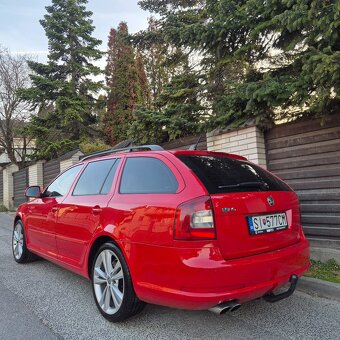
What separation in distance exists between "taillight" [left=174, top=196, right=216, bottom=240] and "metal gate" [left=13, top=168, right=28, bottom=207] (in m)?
14.1

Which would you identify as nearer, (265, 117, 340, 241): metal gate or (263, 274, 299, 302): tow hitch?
(263, 274, 299, 302): tow hitch

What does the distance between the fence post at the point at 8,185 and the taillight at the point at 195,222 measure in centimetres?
1620

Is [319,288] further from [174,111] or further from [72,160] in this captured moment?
[72,160]

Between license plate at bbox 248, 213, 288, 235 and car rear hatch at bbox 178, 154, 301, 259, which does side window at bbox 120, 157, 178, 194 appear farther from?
license plate at bbox 248, 213, 288, 235

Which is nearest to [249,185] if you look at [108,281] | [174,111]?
[108,281]

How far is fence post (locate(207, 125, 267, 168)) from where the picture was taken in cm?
589

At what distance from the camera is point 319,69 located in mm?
3986

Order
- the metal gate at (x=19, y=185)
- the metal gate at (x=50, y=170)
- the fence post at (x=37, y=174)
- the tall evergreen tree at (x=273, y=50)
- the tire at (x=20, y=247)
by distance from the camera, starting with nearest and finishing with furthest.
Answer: the tall evergreen tree at (x=273, y=50), the tire at (x=20, y=247), the metal gate at (x=50, y=170), the fence post at (x=37, y=174), the metal gate at (x=19, y=185)

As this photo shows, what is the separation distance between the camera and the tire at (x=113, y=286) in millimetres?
3135

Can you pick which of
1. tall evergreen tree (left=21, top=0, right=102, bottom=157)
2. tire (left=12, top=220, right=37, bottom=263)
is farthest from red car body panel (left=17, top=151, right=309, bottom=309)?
tall evergreen tree (left=21, top=0, right=102, bottom=157)

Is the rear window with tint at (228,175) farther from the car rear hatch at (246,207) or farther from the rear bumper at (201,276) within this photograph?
the rear bumper at (201,276)

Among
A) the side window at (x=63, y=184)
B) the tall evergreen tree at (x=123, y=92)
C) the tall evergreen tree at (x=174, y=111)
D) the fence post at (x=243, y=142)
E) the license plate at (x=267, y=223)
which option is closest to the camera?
the license plate at (x=267, y=223)

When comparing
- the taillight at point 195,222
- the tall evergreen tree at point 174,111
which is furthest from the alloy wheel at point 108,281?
the tall evergreen tree at point 174,111

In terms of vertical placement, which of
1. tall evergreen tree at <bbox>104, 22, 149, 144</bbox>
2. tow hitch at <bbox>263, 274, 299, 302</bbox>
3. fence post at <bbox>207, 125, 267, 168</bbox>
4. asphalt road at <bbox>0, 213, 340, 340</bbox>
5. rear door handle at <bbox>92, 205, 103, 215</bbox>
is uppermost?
tall evergreen tree at <bbox>104, 22, 149, 144</bbox>
